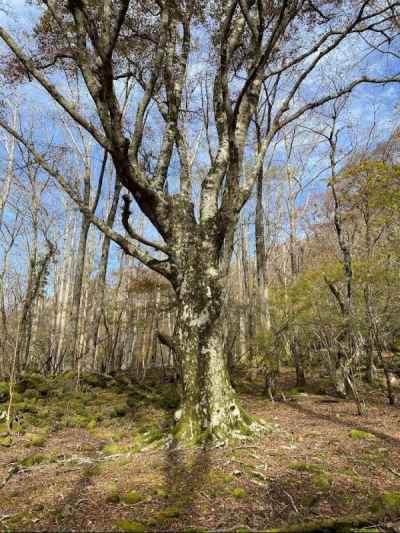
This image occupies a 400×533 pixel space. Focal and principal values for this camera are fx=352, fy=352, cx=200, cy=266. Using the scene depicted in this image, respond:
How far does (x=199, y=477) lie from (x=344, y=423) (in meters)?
3.24

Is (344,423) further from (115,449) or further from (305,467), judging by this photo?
(115,449)

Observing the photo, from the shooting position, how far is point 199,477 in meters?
3.01

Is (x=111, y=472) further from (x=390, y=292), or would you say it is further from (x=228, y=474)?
(x=390, y=292)

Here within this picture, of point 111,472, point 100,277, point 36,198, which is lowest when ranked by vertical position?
point 111,472

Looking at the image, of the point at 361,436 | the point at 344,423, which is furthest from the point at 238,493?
the point at 344,423

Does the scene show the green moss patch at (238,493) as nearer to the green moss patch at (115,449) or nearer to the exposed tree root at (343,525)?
the exposed tree root at (343,525)

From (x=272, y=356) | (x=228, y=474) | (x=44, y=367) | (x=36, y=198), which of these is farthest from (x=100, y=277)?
(x=228, y=474)

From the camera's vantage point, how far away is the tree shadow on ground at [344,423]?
4285mm

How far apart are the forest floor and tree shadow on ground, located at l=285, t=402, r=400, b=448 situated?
1.0 inches

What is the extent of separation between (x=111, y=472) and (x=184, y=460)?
71 cm

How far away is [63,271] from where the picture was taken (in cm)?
2023

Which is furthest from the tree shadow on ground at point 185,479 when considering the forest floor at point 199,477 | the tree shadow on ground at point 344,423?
the tree shadow on ground at point 344,423

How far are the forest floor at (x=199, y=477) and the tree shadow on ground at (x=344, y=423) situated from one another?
0.08 feet

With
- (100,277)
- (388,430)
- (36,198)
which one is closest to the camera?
(388,430)
